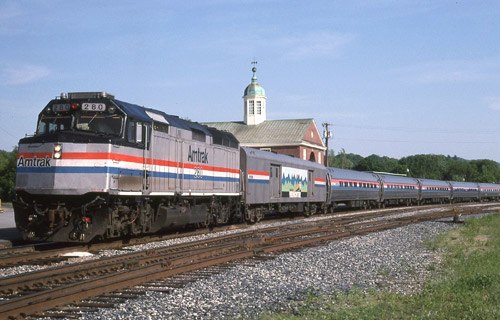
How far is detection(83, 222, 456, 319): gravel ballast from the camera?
8539 mm

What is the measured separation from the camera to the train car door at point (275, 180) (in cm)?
3036

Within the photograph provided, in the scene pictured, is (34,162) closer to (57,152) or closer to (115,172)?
(57,152)

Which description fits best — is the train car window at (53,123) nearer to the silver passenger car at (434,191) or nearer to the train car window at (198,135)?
the train car window at (198,135)

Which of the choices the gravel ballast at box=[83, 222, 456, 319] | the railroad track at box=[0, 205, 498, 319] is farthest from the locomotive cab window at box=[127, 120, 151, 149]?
the gravel ballast at box=[83, 222, 456, 319]

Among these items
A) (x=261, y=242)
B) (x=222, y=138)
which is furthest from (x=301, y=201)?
(x=261, y=242)

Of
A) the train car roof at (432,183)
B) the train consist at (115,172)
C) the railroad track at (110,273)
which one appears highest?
the train car roof at (432,183)

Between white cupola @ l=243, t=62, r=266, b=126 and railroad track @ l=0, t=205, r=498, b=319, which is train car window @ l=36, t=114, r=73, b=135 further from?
white cupola @ l=243, t=62, r=266, b=126

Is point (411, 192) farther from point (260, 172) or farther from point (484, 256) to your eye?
point (484, 256)

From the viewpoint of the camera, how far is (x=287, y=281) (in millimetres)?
11500

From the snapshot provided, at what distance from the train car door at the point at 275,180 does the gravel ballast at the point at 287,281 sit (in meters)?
11.7

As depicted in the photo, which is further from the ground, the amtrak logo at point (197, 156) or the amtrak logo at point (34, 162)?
the amtrak logo at point (197, 156)

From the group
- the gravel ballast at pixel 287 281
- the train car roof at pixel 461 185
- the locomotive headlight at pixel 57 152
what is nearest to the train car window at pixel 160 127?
the locomotive headlight at pixel 57 152

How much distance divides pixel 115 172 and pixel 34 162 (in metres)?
2.13

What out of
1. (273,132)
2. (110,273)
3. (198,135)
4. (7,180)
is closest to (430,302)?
(110,273)
